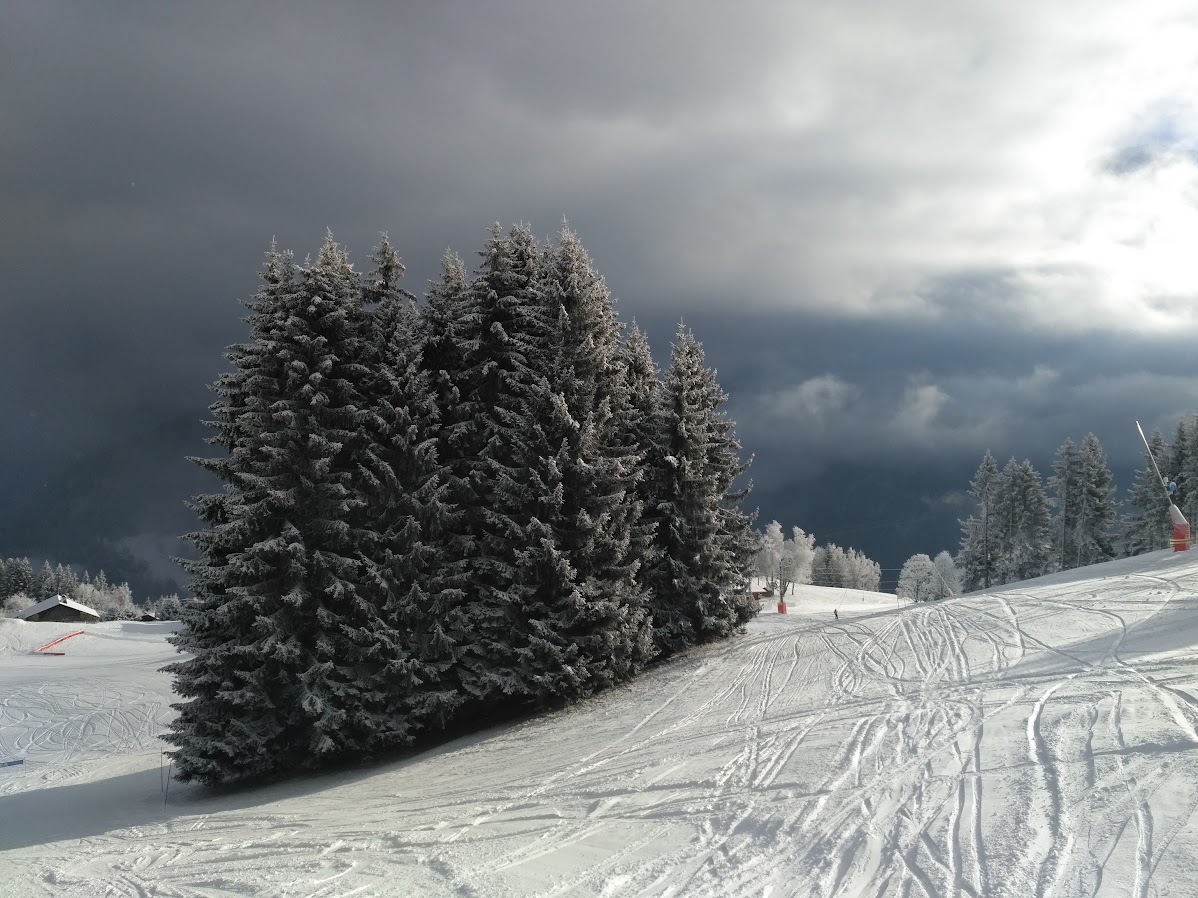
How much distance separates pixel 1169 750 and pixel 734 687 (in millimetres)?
11145

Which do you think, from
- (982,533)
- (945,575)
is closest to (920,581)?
(945,575)

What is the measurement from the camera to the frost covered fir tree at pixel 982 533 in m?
62.6

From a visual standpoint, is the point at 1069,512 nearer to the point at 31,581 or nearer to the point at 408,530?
the point at 408,530

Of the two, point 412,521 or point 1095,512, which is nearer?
point 412,521

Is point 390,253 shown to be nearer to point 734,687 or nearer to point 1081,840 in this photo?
point 734,687

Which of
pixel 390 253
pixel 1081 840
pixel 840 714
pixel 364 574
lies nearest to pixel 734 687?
pixel 840 714

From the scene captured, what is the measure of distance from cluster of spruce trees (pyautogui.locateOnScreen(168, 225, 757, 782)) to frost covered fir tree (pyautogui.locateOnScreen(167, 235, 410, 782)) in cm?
6

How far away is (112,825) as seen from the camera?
16.0 m

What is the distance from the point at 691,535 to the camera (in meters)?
25.7

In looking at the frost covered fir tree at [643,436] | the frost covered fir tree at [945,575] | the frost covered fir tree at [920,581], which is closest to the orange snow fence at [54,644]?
the frost covered fir tree at [643,436]

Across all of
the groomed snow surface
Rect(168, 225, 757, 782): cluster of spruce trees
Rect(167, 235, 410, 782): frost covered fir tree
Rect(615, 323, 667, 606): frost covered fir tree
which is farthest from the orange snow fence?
Rect(615, 323, 667, 606): frost covered fir tree

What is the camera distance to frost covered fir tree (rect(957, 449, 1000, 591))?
205ft

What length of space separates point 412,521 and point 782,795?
12.8m

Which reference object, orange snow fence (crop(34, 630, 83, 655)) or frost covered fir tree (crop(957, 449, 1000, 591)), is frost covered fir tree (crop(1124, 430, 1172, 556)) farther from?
orange snow fence (crop(34, 630, 83, 655))
